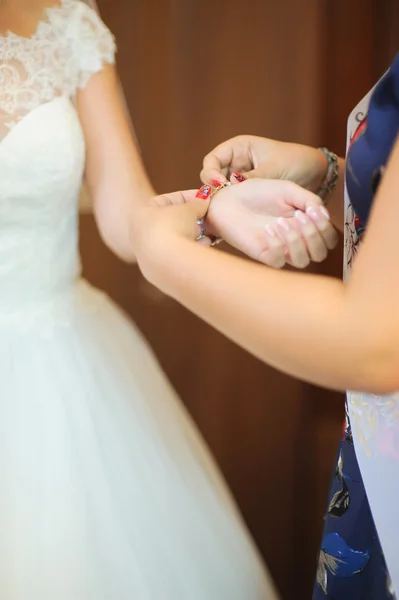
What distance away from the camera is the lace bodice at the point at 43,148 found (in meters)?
0.66

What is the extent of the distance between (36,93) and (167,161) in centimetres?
42

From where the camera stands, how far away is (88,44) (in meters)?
0.73

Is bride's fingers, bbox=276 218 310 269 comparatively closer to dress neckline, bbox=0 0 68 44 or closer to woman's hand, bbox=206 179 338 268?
woman's hand, bbox=206 179 338 268

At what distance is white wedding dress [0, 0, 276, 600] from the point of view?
588mm

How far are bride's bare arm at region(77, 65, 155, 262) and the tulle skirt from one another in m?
0.12

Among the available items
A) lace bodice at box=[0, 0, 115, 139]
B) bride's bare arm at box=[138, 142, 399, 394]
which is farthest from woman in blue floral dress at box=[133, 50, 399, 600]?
lace bodice at box=[0, 0, 115, 139]

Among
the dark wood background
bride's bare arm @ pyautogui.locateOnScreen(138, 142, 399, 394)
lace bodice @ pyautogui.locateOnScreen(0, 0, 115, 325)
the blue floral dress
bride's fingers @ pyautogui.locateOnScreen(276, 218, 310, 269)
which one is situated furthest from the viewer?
the dark wood background

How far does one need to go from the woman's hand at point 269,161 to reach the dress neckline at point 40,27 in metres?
0.33

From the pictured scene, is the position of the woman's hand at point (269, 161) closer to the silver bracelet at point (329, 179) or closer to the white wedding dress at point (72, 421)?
the silver bracelet at point (329, 179)

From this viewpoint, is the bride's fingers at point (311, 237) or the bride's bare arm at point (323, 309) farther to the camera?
the bride's fingers at point (311, 237)

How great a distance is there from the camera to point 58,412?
0.66 metres

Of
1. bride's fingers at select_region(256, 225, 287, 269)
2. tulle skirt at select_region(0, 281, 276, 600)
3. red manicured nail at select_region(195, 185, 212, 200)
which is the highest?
red manicured nail at select_region(195, 185, 212, 200)

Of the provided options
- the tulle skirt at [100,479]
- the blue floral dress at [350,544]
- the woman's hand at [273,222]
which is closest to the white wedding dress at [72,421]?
the tulle skirt at [100,479]

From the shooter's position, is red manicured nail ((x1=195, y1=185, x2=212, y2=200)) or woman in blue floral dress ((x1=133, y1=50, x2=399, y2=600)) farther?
red manicured nail ((x1=195, y1=185, x2=212, y2=200))
